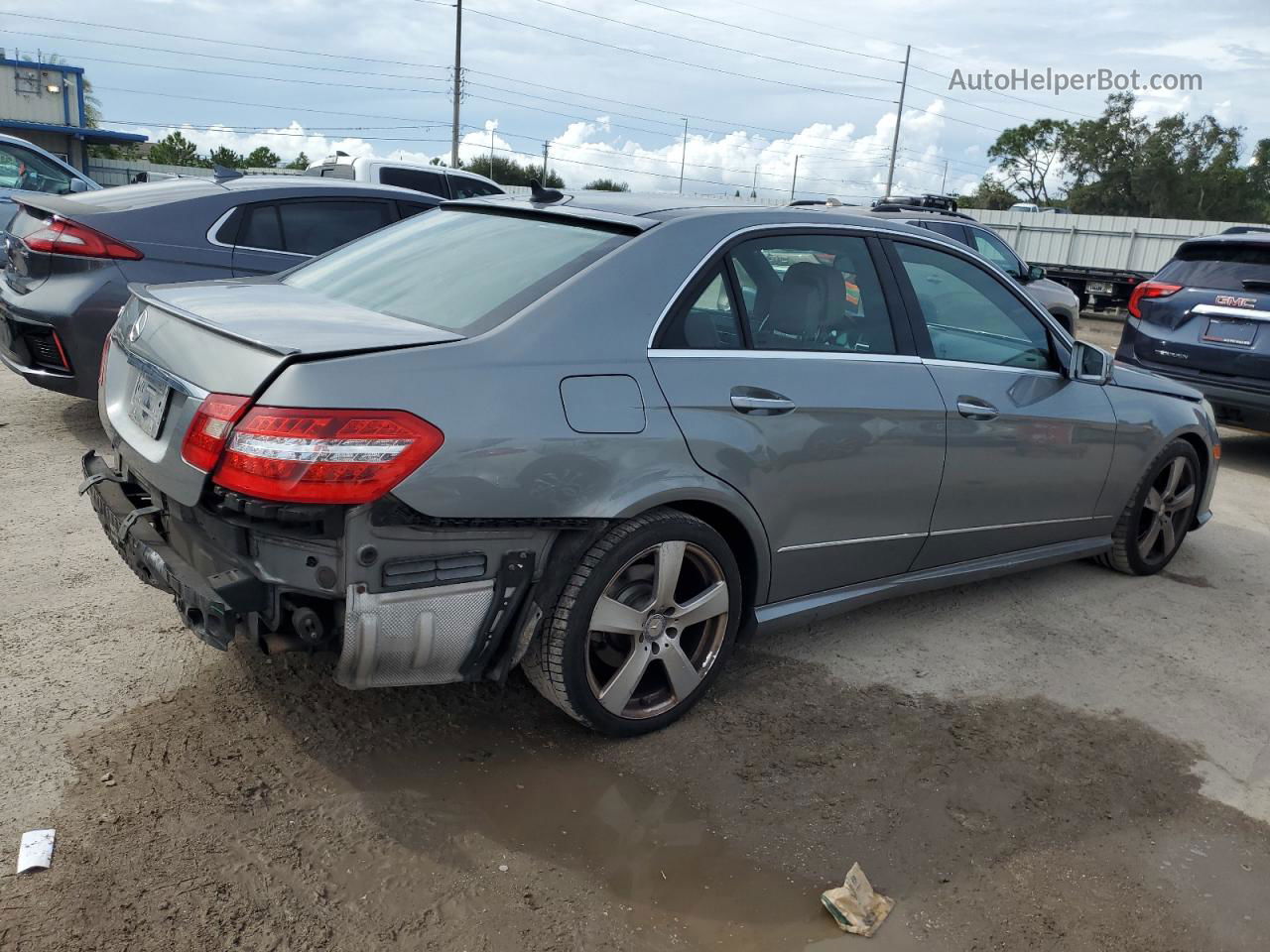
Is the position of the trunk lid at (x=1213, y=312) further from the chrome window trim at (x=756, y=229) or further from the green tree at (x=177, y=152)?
the green tree at (x=177, y=152)

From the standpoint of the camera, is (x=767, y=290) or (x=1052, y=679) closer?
(x=767, y=290)

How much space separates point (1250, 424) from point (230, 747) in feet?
24.3

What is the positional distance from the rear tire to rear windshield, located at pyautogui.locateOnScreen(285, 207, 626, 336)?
10.6ft

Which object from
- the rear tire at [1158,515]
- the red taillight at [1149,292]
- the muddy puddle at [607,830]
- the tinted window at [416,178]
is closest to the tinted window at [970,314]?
the rear tire at [1158,515]

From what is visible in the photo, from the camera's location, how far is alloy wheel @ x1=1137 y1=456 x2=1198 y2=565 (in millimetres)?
5234

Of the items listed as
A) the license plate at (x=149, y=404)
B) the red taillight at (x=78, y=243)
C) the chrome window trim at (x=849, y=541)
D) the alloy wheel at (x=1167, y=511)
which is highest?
the red taillight at (x=78, y=243)

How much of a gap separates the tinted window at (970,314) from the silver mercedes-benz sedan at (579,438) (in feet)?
0.04

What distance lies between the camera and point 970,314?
167 inches

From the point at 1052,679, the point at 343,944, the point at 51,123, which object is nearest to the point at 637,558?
the point at 343,944

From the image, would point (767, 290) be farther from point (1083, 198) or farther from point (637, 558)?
point (1083, 198)

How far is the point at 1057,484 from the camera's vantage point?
4.53 meters

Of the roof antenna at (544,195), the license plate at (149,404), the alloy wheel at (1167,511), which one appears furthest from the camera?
the alloy wheel at (1167,511)

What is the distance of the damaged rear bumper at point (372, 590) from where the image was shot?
2625 mm

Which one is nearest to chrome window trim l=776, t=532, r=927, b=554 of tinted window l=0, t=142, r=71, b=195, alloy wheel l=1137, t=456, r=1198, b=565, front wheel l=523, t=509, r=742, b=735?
front wheel l=523, t=509, r=742, b=735
